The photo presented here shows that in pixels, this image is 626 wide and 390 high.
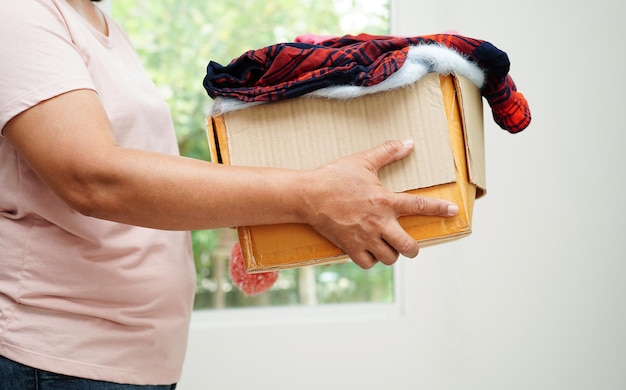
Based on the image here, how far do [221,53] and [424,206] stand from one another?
3.46ft

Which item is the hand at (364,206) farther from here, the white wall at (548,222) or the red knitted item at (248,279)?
the white wall at (548,222)

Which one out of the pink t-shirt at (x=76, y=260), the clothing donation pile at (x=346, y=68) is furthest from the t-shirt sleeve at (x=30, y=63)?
the clothing donation pile at (x=346, y=68)

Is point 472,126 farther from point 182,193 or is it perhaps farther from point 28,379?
point 28,379

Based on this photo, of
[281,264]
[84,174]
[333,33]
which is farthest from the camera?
[333,33]

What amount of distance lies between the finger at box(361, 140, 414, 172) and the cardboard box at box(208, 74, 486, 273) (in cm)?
1

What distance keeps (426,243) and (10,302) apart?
477 mm

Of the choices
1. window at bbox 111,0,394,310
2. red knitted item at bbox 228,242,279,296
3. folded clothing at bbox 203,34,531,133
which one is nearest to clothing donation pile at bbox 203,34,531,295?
folded clothing at bbox 203,34,531,133

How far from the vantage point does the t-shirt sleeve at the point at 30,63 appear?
0.55 meters

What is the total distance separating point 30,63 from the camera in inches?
22.2

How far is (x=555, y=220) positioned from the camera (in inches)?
53.1

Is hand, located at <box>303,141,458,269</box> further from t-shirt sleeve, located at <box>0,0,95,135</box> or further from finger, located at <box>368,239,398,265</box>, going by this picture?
t-shirt sleeve, located at <box>0,0,95,135</box>

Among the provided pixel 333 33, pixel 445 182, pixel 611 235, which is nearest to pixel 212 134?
pixel 445 182

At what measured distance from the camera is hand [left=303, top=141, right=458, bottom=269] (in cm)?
61

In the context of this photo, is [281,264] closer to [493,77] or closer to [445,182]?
[445,182]
